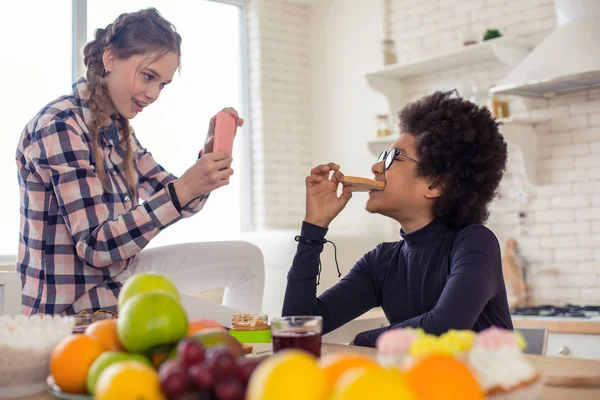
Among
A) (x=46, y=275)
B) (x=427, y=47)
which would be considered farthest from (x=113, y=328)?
(x=427, y=47)

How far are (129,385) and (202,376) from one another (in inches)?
3.1

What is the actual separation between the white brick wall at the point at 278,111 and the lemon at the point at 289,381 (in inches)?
193

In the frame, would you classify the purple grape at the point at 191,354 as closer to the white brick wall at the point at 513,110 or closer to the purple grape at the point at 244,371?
the purple grape at the point at 244,371

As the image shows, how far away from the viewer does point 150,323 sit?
0.92m

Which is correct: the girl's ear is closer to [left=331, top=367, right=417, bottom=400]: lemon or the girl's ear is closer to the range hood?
[left=331, top=367, right=417, bottom=400]: lemon

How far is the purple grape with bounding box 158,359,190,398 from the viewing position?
28.5 inches

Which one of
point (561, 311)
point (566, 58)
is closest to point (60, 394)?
point (561, 311)

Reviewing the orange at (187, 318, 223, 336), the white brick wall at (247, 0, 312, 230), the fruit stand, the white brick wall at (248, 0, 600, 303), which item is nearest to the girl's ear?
the fruit stand

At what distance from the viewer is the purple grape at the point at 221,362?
2.39 feet

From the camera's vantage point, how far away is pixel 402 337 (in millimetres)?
825

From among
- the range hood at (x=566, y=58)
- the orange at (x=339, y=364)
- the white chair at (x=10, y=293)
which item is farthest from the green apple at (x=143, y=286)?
the range hood at (x=566, y=58)

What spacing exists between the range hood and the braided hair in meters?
2.15

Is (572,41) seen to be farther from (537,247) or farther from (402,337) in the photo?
(402,337)

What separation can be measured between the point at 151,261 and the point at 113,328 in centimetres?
157
